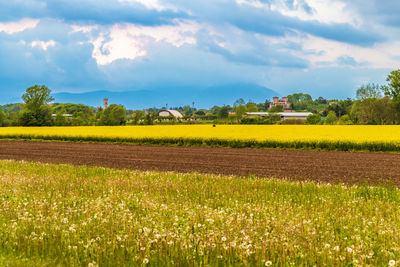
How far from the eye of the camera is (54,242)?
20.7ft

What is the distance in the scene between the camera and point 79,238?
619 cm

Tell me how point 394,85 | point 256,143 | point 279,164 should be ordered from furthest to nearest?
point 394,85 → point 256,143 → point 279,164

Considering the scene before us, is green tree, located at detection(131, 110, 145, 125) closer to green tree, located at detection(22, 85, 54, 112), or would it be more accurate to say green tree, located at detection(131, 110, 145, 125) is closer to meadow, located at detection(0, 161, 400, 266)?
green tree, located at detection(22, 85, 54, 112)

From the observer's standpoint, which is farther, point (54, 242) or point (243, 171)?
point (243, 171)

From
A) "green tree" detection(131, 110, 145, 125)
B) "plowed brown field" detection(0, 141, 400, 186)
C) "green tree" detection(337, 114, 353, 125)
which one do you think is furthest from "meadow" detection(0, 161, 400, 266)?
"green tree" detection(131, 110, 145, 125)

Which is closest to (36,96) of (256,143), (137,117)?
(137,117)

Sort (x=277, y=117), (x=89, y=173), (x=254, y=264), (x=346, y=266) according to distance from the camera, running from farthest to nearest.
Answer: (x=277, y=117) → (x=89, y=173) → (x=254, y=264) → (x=346, y=266)

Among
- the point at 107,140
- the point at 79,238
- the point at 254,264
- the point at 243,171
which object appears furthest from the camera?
the point at 107,140

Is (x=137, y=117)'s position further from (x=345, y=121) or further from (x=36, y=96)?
(x=345, y=121)

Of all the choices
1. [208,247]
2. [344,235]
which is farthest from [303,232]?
[208,247]

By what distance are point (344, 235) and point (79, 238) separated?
15.7 feet

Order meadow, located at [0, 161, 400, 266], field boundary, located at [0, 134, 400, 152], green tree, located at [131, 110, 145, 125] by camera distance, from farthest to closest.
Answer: green tree, located at [131, 110, 145, 125] → field boundary, located at [0, 134, 400, 152] → meadow, located at [0, 161, 400, 266]

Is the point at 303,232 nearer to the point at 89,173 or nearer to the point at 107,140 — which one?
the point at 89,173

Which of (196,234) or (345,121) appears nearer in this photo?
(196,234)
